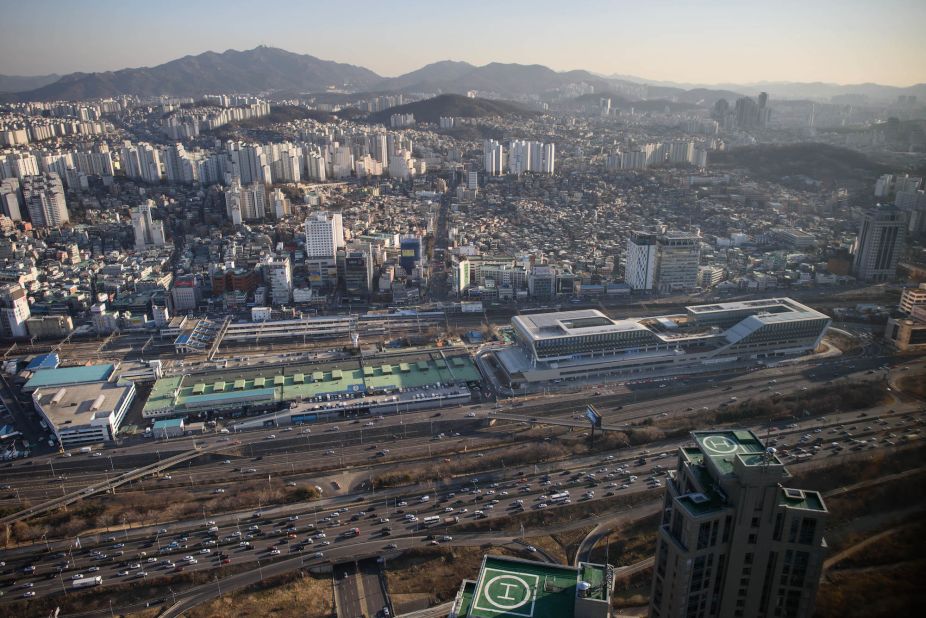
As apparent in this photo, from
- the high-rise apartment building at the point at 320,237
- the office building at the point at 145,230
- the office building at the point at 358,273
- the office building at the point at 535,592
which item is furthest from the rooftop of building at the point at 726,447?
the office building at the point at 145,230

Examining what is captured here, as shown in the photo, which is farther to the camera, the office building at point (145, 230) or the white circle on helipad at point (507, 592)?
the office building at point (145, 230)

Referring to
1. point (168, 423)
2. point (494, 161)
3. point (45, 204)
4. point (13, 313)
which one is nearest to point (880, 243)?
point (168, 423)

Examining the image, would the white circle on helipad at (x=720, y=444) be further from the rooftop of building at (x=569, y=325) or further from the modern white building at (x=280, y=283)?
the modern white building at (x=280, y=283)

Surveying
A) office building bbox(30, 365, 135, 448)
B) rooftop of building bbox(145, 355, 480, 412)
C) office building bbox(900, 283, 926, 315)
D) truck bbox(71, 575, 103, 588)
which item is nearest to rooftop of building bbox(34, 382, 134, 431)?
office building bbox(30, 365, 135, 448)

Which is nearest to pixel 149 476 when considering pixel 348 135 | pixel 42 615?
pixel 42 615

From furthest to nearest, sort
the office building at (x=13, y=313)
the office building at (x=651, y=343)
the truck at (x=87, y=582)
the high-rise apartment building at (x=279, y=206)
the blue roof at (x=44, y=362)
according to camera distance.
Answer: the high-rise apartment building at (x=279, y=206), the office building at (x=13, y=313), the blue roof at (x=44, y=362), the office building at (x=651, y=343), the truck at (x=87, y=582)

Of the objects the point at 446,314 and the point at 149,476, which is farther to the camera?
the point at 446,314

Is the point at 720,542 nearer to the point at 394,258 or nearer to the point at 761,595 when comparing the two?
the point at 761,595

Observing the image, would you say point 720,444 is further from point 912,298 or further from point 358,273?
point 358,273
